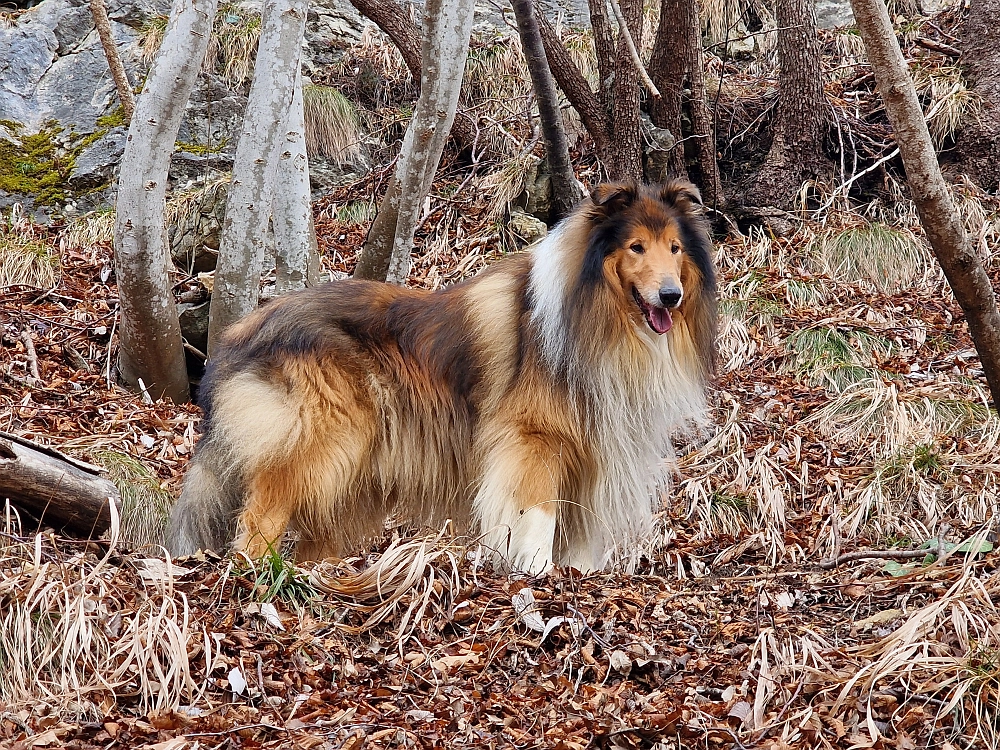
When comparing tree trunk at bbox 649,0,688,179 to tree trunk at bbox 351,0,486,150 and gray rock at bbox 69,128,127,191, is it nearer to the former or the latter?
tree trunk at bbox 351,0,486,150

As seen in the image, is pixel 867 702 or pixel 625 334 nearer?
A: pixel 867 702

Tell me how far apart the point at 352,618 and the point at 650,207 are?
7.39 feet

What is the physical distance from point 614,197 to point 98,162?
20.2 feet

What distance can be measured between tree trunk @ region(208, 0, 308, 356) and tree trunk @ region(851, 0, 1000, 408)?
3.36m

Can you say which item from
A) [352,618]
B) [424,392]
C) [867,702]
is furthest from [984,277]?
[352,618]

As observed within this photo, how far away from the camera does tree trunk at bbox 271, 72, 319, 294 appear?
6184mm

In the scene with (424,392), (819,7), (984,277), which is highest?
(819,7)

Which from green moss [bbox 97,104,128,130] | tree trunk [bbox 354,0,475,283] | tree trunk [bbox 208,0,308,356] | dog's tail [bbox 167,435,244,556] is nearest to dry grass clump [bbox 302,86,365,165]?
green moss [bbox 97,104,128,130]

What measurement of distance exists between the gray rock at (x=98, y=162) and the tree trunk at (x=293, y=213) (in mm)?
3310

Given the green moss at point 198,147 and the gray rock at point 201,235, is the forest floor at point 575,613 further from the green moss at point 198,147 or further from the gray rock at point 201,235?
the green moss at point 198,147

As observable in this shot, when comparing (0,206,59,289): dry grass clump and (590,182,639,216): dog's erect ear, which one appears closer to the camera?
(590,182,639,216): dog's erect ear

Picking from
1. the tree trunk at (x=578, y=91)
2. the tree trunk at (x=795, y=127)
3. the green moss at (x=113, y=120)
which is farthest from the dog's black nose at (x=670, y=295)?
the green moss at (x=113, y=120)

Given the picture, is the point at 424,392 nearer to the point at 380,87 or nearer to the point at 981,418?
the point at 981,418

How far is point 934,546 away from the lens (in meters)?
4.42
